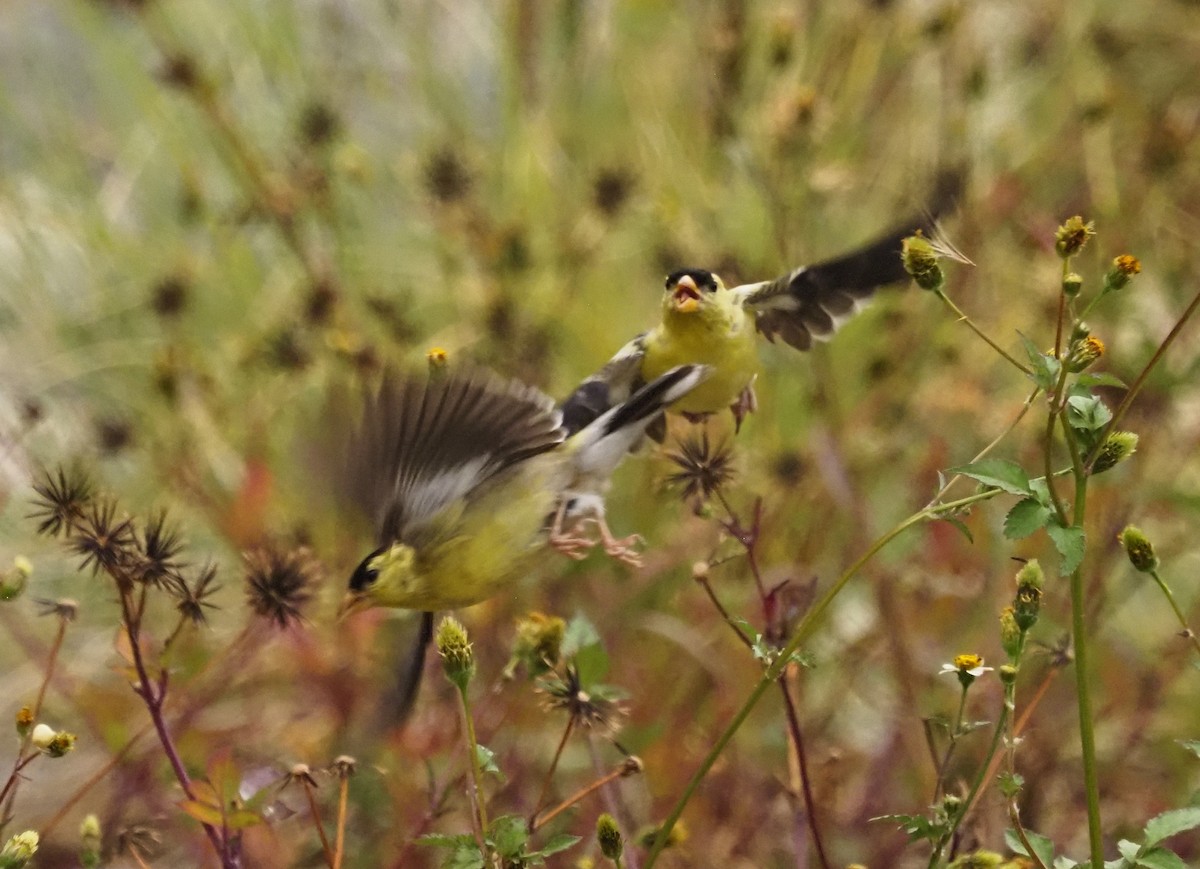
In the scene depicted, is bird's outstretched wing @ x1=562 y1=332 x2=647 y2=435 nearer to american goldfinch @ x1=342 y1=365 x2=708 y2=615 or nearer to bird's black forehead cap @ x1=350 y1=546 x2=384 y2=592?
american goldfinch @ x1=342 y1=365 x2=708 y2=615

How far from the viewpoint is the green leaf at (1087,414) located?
0.51 metres

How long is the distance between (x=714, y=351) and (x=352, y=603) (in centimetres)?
25

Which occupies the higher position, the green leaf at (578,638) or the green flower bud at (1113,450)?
the green leaf at (578,638)

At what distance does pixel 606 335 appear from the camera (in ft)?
5.34

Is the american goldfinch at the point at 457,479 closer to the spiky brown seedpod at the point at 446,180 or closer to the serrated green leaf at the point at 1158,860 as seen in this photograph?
the serrated green leaf at the point at 1158,860

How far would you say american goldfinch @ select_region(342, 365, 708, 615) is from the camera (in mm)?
616

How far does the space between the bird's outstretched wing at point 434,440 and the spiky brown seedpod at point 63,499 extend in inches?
5.0

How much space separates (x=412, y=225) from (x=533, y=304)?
467mm

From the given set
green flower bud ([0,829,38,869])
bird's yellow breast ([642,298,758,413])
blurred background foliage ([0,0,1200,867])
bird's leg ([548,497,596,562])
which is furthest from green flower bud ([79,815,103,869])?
bird's yellow breast ([642,298,758,413])

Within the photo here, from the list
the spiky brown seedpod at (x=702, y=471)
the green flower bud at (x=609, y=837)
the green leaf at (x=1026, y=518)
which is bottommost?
the green flower bud at (x=609, y=837)

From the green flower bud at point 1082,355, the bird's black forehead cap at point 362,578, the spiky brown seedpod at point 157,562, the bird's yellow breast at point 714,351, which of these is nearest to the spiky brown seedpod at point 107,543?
the spiky brown seedpod at point 157,562

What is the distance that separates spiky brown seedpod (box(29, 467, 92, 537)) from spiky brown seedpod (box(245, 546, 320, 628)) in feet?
0.27

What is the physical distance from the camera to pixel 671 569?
1.31m

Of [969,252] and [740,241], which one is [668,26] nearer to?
[740,241]
